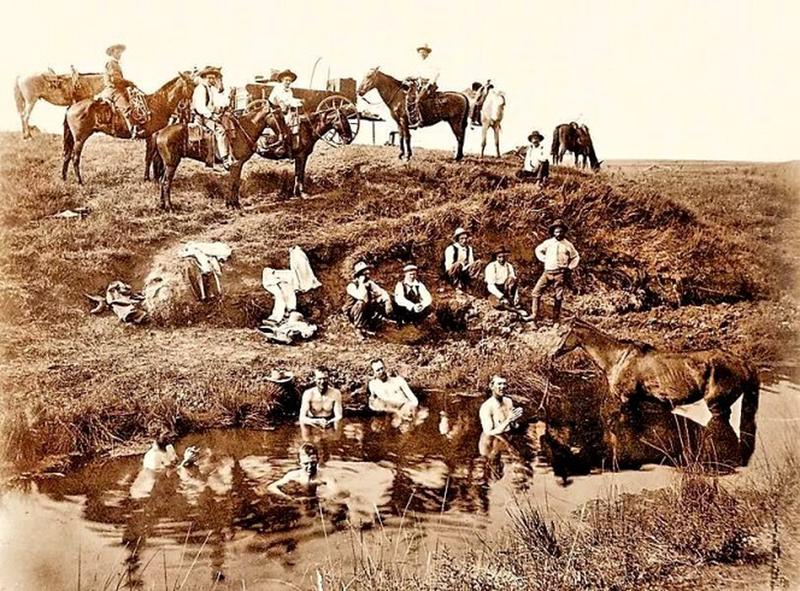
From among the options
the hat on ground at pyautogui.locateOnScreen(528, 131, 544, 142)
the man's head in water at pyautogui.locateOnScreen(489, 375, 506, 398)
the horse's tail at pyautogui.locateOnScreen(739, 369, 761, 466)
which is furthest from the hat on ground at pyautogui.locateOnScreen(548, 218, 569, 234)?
the horse's tail at pyautogui.locateOnScreen(739, 369, 761, 466)

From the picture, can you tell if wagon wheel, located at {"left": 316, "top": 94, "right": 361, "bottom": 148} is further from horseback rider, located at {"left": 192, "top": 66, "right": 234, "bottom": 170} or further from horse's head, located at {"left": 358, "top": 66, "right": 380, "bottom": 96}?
horseback rider, located at {"left": 192, "top": 66, "right": 234, "bottom": 170}

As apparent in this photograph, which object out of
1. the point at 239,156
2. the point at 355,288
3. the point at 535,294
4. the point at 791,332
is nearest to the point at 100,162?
the point at 239,156

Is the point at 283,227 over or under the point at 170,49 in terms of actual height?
under

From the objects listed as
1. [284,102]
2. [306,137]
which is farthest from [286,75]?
[306,137]

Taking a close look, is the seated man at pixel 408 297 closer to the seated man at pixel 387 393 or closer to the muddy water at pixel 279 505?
the seated man at pixel 387 393

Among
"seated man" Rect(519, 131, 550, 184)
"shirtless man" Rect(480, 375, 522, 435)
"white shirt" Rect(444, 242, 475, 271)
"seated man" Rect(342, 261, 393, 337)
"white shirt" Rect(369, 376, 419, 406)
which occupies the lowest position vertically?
"shirtless man" Rect(480, 375, 522, 435)

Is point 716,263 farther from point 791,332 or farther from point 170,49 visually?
point 170,49
